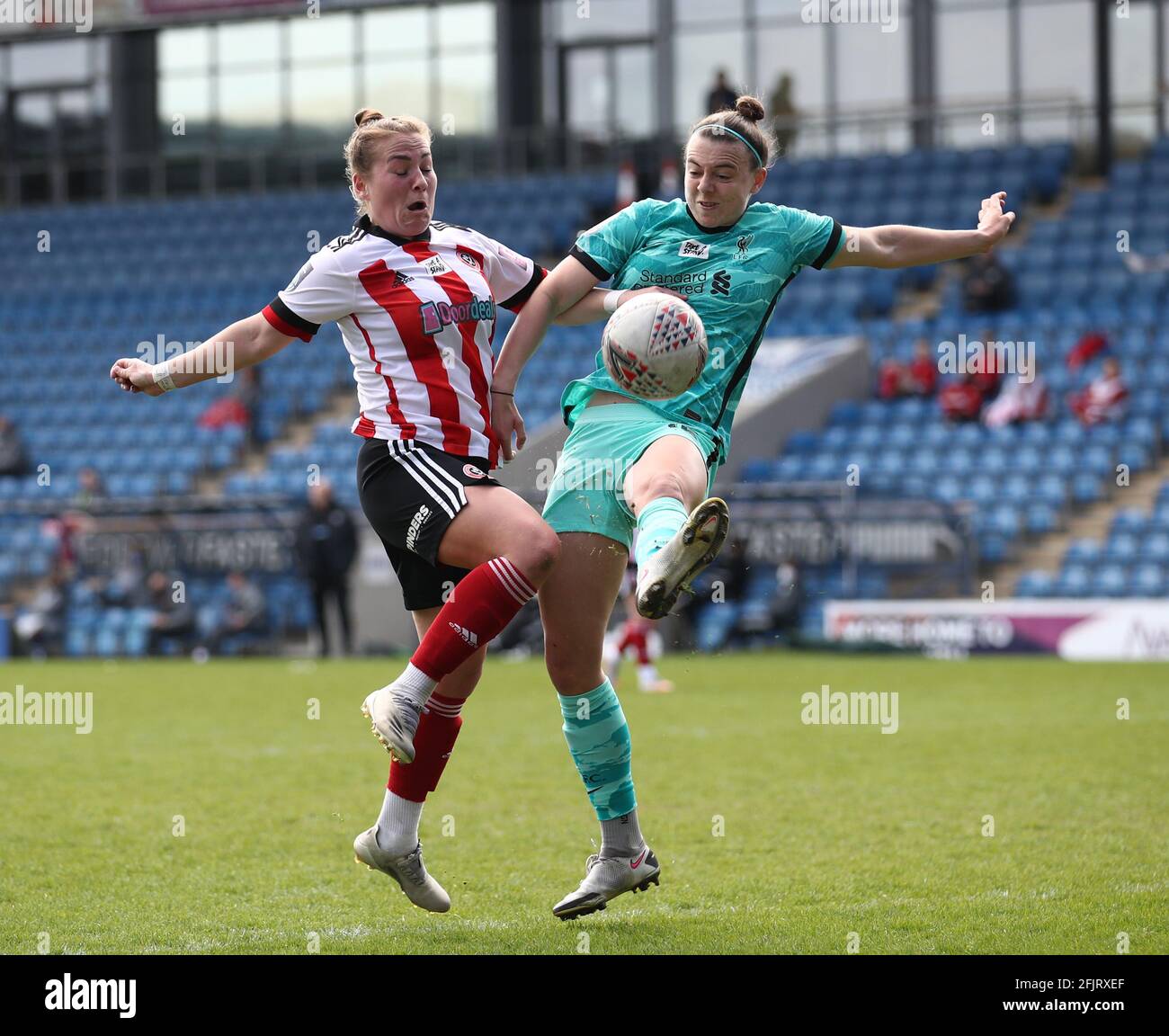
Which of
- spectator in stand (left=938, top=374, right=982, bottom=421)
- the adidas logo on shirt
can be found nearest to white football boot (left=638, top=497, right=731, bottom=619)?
the adidas logo on shirt

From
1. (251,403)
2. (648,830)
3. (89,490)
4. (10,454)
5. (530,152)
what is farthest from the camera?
(530,152)

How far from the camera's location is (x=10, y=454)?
24516mm

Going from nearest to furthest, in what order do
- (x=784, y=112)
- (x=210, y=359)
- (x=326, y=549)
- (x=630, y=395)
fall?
1. (x=210, y=359)
2. (x=630, y=395)
3. (x=326, y=549)
4. (x=784, y=112)

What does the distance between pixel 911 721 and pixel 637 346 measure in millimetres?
7124

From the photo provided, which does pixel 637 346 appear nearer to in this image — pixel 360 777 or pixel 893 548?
pixel 360 777

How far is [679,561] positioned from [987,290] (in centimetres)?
1924

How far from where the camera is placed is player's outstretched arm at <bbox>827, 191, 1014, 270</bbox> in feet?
18.1

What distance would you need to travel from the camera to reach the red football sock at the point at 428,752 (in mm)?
5383

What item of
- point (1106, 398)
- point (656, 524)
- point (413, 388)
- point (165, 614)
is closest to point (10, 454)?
point (165, 614)

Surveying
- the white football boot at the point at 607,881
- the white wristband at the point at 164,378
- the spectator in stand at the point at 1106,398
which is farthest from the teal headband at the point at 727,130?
the spectator in stand at the point at 1106,398

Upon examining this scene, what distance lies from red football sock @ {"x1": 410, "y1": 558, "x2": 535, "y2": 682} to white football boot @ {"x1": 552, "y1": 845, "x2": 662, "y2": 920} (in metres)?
0.88

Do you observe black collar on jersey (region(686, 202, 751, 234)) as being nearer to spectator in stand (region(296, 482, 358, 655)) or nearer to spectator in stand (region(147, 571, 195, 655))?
spectator in stand (region(296, 482, 358, 655))

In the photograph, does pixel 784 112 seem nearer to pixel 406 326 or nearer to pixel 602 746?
pixel 406 326

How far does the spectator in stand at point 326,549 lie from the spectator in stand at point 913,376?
24.8ft
